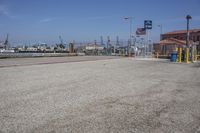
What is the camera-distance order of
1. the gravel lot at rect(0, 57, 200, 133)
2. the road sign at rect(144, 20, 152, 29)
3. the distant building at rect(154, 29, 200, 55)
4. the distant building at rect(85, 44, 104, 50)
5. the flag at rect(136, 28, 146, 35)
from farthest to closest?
the distant building at rect(85, 44, 104, 50) < the distant building at rect(154, 29, 200, 55) < the flag at rect(136, 28, 146, 35) < the road sign at rect(144, 20, 152, 29) < the gravel lot at rect(0, 57, 200, 133)

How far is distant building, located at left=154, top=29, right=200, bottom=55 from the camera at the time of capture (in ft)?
159

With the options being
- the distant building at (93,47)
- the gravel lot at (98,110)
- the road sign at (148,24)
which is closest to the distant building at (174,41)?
the road sign at (148,24)

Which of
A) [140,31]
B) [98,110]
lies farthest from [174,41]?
[98,110]

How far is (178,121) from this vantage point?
540 centimetres

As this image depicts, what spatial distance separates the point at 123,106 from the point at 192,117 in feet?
5.68

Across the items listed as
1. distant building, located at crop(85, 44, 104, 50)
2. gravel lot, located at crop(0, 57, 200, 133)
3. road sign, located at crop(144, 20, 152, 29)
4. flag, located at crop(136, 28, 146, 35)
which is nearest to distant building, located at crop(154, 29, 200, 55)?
road sign, located at crop(144, 20, 152, 29)

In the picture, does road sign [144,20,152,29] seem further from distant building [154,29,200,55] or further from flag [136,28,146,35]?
distant building [154,29,200,55]

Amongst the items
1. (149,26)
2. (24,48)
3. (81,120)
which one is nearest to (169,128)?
(81,120)

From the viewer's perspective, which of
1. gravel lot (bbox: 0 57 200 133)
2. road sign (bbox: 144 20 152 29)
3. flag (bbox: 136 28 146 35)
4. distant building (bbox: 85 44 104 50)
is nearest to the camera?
gravel lot (bbox: 0 57 200 133)

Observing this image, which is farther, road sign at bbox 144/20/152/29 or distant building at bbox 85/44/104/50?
distant building at bbox 85/44/104/50

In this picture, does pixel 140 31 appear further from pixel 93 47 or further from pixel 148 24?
pixel 93 47

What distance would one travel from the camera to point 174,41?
54.4 m

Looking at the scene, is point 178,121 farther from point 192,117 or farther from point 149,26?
point 149,26

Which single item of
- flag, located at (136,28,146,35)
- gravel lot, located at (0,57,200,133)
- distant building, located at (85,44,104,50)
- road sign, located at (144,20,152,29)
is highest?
road sign, located at (144,20,152,29)
